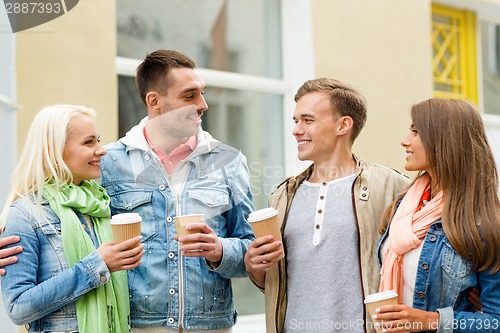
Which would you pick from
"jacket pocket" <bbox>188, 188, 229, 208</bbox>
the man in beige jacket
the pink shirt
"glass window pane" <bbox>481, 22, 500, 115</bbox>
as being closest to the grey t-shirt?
the man in beige jacket

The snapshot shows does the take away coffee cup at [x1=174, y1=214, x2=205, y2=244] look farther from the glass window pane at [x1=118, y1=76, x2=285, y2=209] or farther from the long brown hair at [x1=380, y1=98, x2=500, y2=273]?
the glass window pane at [x1=118, y1=76, x2=285, y2=209]

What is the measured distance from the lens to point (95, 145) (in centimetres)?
324

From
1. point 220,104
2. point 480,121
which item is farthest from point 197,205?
point 220,104

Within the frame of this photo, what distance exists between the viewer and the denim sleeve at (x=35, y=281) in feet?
9.52

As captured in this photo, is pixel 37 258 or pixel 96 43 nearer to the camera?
pixel 37 258

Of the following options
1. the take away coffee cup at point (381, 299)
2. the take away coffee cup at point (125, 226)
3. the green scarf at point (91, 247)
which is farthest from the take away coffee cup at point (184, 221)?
the take away coffee cup at point (381, 299)

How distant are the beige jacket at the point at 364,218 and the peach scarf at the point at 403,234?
17 centimetres

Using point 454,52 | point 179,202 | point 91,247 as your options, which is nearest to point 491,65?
point 454,52

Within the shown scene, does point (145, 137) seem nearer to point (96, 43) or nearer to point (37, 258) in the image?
point (37, 258)

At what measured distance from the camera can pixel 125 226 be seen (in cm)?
293

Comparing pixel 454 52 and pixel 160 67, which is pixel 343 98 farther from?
pixel 454 52

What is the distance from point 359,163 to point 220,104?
2.89 meters

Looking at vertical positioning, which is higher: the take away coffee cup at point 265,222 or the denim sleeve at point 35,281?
the take away coffee cup at point 265,222

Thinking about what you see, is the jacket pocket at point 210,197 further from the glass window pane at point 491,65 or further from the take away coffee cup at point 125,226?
Answer: the glass window pane at point 491,65
